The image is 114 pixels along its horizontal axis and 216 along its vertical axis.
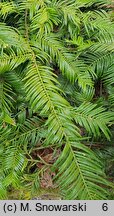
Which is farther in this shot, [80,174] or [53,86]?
[53,86]

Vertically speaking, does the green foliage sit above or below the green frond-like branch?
above

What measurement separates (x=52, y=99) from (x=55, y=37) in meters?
0.55

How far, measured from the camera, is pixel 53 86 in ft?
7.05

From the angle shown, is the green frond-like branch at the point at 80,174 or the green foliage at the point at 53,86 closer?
the green frond-like branch at the point at 80,174

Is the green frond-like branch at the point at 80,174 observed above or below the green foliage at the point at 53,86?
below

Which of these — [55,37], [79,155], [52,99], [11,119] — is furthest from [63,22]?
[79,155]

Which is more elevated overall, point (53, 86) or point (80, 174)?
point (53, 86)

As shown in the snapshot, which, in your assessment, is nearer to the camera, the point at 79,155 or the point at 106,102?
the point at 79,155

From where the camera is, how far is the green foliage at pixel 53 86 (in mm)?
2119

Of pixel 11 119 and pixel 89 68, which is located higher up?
pixel 89 68

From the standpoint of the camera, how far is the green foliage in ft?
6.95

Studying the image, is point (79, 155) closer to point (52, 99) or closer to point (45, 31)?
point (52, 99)

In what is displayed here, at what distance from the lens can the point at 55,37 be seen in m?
2.40

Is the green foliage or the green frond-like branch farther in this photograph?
the green foliage
